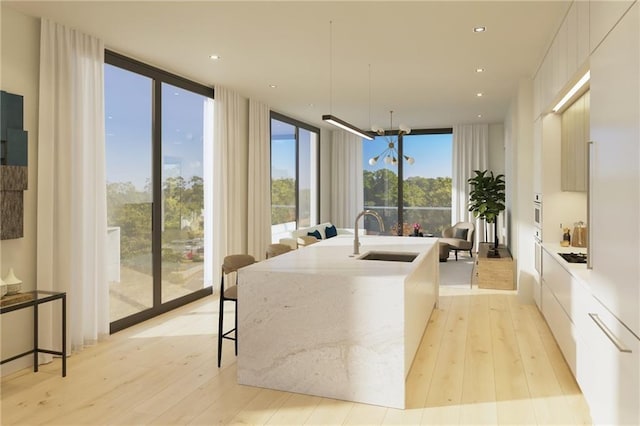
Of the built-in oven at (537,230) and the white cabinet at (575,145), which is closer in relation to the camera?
the white cabinet at (575,145)

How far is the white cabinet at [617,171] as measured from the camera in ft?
6.76

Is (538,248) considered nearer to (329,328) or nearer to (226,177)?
(329,328)

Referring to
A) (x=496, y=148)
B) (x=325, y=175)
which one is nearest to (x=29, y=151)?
(x=325, y=175)

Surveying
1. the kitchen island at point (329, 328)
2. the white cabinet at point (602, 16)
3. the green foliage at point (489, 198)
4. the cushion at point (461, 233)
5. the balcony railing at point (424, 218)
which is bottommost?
the kitchen island at point (329, 328)

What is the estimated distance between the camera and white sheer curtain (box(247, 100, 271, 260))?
23.1 feet

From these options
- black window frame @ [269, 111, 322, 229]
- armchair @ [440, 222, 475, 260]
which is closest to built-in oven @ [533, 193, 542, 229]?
armchair @ [440, 222, 475, 260]

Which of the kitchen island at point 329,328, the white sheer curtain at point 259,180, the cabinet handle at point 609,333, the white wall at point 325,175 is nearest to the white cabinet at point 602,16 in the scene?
the cabinet handle at point 609,333

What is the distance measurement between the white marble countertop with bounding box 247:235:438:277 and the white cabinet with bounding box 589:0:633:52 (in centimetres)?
177

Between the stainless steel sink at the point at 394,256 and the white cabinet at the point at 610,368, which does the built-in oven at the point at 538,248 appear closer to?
the stainless steel sink at the point at 394,256

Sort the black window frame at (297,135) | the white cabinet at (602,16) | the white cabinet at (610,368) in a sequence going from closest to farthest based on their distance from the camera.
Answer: the white cabinet at (610,368)
the white cabinet at (602,16)
the black window frame at (297,135)

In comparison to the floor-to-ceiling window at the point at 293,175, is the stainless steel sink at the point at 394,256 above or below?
below

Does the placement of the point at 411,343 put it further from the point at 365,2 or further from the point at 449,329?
the point at 365,2

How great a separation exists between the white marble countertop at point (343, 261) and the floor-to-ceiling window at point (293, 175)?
144 inches

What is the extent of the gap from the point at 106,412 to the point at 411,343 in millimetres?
2050
